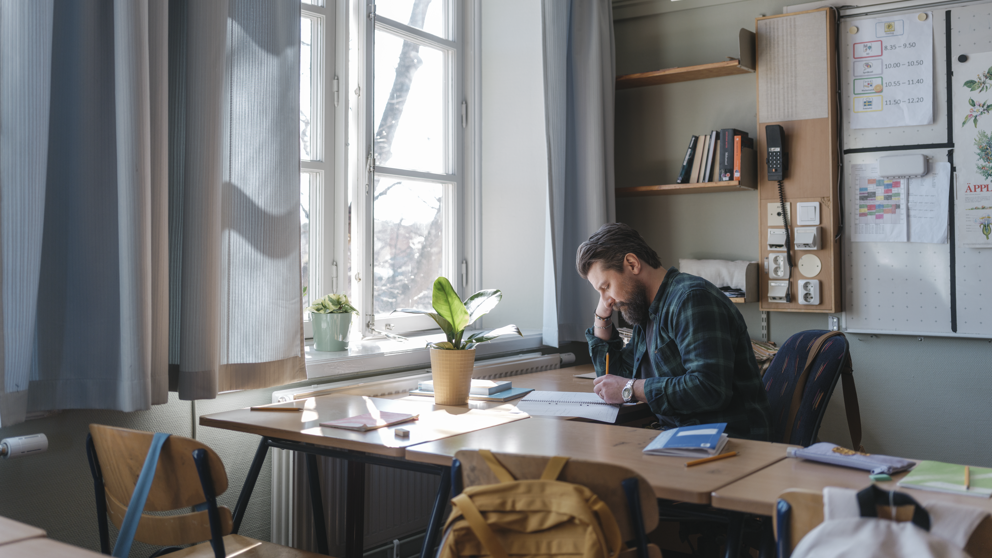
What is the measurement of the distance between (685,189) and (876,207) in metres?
0.82

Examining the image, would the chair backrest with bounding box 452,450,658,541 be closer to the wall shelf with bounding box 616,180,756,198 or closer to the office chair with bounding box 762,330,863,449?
the office chair with bounding box 762,330,863,449

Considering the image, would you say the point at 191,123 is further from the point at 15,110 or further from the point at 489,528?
the point at 489,528

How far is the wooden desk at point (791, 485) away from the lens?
4.36 ft

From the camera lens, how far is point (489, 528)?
4.23 ft

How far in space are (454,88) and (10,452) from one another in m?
2.48

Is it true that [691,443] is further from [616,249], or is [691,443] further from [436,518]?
[616,249]

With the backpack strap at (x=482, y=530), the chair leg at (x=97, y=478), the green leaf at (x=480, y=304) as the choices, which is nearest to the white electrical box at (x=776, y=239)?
the green leaf at (x=480, y=304)

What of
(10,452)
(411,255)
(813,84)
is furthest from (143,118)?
(813,84)

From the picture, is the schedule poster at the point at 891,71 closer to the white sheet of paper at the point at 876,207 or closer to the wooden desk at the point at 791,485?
the white sheet of paper at the point at 876,207

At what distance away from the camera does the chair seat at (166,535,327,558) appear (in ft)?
6.25

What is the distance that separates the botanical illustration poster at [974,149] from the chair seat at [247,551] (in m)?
2.85

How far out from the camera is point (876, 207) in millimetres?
3387

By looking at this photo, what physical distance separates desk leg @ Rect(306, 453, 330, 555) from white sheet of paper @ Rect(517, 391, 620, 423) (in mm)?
669

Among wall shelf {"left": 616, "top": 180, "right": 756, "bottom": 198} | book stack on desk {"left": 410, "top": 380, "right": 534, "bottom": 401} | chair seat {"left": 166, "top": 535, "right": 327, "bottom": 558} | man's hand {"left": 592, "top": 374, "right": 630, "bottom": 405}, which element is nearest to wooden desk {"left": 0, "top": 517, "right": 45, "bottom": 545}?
chair seat {"left": 166, "top": 535, "right": 327, "bottom": 558}
